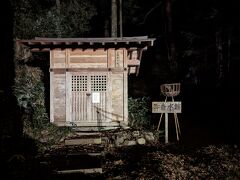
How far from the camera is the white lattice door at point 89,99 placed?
13.8 metres

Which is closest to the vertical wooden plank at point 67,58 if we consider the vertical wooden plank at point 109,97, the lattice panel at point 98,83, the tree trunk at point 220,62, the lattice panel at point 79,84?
the lattice panel at point 79,84

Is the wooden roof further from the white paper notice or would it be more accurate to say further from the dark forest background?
the dark forest background

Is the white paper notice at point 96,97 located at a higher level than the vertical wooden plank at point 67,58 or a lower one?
lower

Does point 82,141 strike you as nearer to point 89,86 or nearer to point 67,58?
point 89,86

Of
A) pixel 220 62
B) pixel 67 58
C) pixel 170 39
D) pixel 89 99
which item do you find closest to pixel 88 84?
pixel 89 99

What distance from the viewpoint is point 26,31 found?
2022 cm

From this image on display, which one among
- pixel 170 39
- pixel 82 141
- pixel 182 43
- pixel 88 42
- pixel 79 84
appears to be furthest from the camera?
pixel 182 43

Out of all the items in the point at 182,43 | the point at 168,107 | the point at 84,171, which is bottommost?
the point at 84,171

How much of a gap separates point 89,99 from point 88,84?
2.25 feet

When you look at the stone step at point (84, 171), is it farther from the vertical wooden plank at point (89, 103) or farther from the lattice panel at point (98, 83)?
the lattice panel at point (98, 83)

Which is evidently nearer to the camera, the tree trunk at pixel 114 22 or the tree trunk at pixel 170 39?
the tree trunk at pixel 114 22

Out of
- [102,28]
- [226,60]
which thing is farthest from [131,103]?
[102,28]

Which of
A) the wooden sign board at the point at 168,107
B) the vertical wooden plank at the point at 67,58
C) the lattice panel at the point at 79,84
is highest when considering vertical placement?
the vertical wooden plank at the point at 67,58

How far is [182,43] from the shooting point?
2633cm
